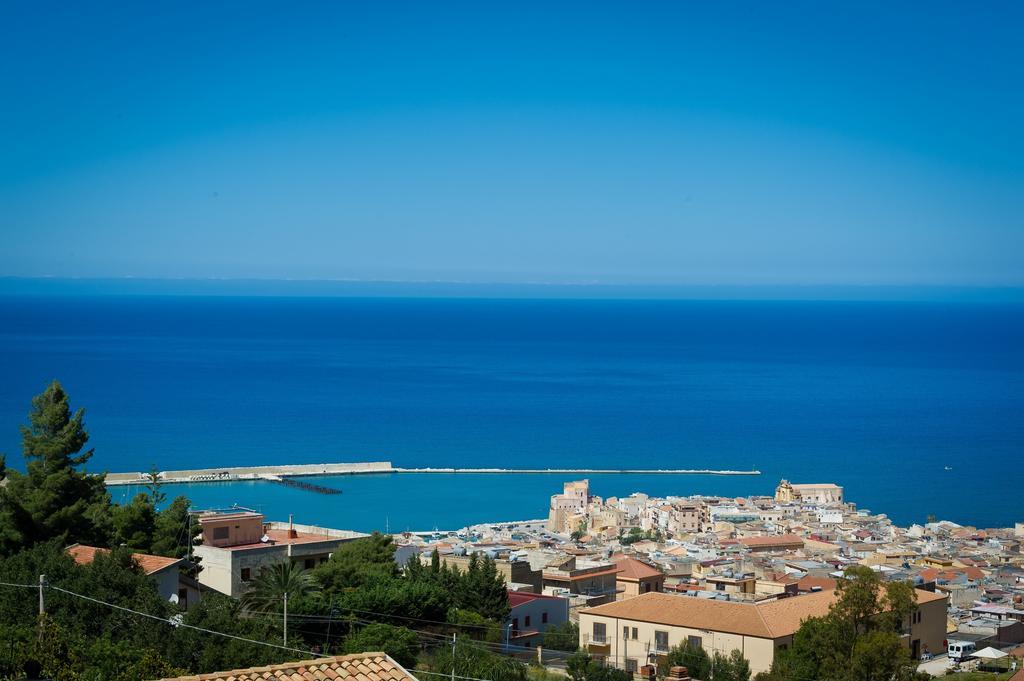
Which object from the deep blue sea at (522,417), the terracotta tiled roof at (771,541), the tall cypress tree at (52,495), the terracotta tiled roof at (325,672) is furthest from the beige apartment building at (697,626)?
the deep blue sea at (522,417)

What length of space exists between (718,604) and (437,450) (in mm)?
46404

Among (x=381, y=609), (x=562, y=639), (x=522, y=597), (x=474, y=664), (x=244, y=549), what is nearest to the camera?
(x=474, y=664)

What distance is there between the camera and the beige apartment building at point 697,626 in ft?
54.4

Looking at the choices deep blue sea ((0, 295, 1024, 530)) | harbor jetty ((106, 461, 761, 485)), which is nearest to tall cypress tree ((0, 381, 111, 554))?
deep blue sea ((0, 295, 1024, 530))

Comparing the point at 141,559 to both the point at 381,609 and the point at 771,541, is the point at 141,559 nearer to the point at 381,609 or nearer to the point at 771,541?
the point at 381,609

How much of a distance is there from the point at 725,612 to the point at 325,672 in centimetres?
1223

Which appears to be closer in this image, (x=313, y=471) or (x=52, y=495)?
(x=52, y=495)

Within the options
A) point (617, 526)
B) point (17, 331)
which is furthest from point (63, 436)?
point (17, 331)

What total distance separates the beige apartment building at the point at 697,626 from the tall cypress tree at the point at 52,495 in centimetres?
656

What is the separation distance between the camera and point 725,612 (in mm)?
17234

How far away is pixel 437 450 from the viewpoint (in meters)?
63.5

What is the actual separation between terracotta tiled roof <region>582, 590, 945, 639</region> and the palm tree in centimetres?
444

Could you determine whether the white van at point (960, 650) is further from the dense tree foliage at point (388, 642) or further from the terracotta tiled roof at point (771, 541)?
the terracotta tiled roof at point (771, 541)

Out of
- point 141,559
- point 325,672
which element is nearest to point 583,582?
point 141,559
